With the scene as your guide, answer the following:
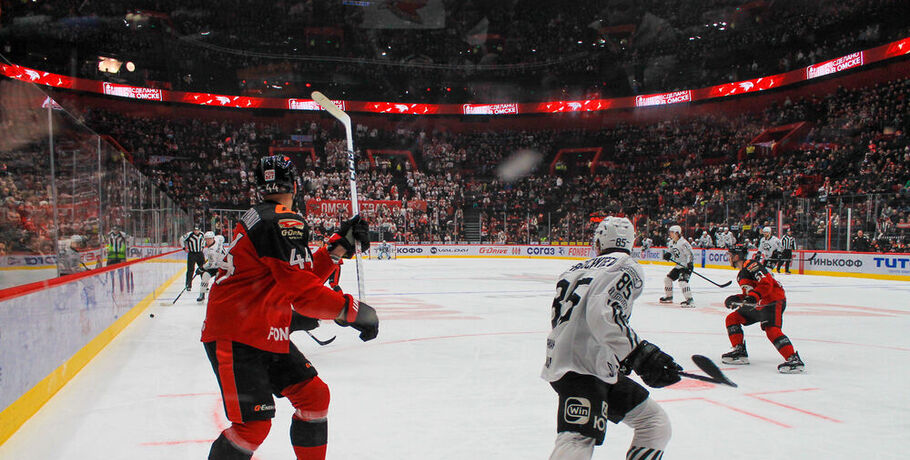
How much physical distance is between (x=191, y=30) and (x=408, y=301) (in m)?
27.5

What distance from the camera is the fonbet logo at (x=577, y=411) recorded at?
2.27 meters

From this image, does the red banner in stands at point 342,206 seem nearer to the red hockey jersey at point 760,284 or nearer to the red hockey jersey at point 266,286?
the red hockey jersey at point 760,284

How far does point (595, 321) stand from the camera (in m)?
2.31

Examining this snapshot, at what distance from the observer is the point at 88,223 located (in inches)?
235

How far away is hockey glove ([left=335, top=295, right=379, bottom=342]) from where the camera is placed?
7.05 feet

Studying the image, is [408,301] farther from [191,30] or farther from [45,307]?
[191,30]

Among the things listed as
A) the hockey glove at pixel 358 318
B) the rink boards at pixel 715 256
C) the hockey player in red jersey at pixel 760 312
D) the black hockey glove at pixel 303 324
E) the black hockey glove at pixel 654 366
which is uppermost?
the hockey glove at pixel 358 318

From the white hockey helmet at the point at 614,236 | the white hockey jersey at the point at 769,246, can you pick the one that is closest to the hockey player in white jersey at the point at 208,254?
the white hockey helmet at the point at 614,236

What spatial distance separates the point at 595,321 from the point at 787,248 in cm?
1837

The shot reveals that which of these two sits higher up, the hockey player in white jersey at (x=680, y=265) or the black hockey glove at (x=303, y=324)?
the black hockey glove at (x=303, y=324)

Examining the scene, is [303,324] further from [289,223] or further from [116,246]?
[116,246]

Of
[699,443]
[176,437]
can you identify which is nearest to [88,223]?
[176,437]

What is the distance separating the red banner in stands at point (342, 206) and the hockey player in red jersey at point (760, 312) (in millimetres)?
23863

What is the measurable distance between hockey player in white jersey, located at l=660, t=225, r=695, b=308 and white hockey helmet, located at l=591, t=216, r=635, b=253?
8.08 m
